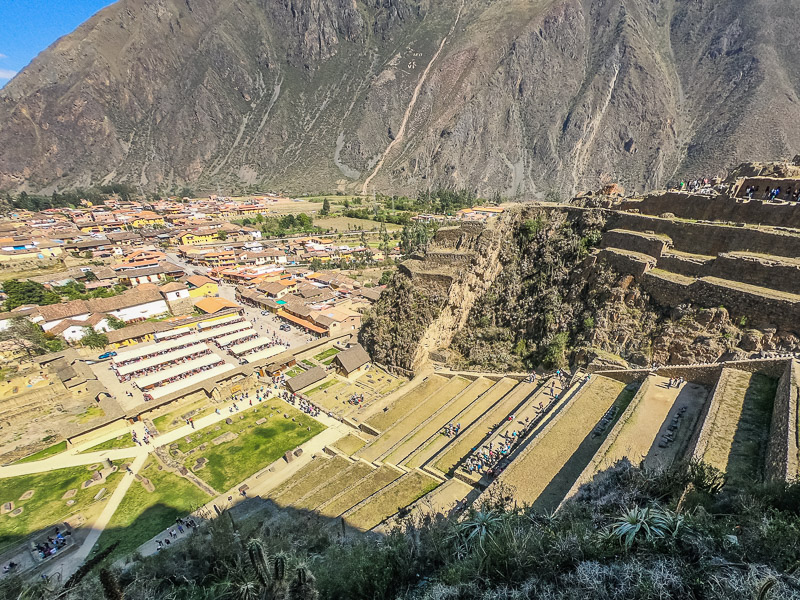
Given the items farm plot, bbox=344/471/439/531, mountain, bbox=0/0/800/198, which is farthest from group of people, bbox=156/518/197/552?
mountain, bbox=0/0/800/198

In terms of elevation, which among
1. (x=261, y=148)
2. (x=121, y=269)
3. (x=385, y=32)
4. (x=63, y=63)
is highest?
(x=385, y=32)

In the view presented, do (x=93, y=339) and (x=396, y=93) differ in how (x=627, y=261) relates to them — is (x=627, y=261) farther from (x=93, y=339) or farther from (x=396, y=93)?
(x=396, y=93)

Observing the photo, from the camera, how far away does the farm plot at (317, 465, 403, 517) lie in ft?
56.1

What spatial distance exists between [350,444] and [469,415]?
7491 mm

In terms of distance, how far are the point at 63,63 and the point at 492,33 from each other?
18395 centimetres

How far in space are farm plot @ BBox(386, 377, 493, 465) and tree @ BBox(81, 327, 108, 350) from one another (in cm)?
3224

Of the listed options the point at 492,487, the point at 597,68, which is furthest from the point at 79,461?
the point at 597,68

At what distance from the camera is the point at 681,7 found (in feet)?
483

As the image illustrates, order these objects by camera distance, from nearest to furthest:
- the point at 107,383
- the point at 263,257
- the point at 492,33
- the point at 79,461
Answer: the point at 79,461 → the point at 107,383 → the point at 263,257 → the point at 492,33

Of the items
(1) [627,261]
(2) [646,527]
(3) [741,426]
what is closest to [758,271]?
(1) [627,261]

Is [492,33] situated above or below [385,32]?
below

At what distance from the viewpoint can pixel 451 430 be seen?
21.0 meters

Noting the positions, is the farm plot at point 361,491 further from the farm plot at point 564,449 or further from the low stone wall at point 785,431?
the low stone wall at point 785,431

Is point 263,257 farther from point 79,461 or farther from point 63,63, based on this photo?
point 63,63
